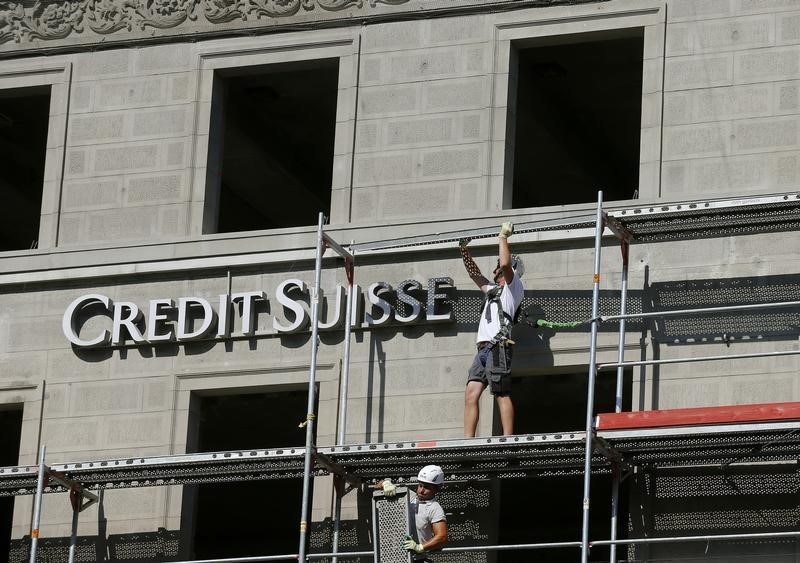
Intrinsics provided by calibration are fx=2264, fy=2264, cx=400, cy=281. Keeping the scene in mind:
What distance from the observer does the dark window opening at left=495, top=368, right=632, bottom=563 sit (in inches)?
1209

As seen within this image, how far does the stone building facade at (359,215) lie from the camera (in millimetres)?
25250

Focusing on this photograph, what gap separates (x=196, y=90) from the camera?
28.0 meters

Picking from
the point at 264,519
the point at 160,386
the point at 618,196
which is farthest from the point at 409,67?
the point at 264,519

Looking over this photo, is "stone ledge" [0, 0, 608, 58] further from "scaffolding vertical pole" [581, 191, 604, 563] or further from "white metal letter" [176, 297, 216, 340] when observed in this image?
"scaffolding vertical pole" [581, 191, 604, 563]

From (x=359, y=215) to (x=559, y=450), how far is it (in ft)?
15.3

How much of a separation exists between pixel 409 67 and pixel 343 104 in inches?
36.3

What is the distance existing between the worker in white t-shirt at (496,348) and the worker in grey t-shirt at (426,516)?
5.96 feet

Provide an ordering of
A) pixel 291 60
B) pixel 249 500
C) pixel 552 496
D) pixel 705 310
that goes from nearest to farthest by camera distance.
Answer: pixel 705 310 < pixel 291 60 < pixel 552 496 < pixel 249 500

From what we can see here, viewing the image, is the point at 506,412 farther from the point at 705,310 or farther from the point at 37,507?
the point at 37,507

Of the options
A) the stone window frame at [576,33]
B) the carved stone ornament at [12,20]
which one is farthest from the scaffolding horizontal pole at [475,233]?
the carved stone ornament at [12,20]

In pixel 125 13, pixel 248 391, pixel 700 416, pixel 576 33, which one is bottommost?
pixel 700 416

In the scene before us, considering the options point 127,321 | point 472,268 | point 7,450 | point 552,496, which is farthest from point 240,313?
point 552,496

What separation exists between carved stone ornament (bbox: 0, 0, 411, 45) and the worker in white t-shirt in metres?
4.71

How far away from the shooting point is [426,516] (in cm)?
2248
